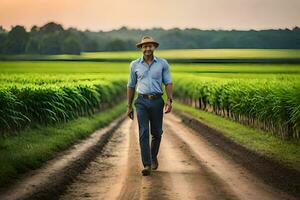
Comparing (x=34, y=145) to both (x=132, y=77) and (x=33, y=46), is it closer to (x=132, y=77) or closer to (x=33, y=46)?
(x=132, y=77)

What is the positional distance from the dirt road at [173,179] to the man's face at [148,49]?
2.59 m

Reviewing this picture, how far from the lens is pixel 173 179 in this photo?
11.9m

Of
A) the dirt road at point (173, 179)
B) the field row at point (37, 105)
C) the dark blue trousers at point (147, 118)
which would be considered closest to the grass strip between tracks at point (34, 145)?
the field row at point (37, 105)

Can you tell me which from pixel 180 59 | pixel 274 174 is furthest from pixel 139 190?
pixel 180 59

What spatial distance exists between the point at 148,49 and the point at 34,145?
187 inches

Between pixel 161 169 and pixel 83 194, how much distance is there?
3.05 m

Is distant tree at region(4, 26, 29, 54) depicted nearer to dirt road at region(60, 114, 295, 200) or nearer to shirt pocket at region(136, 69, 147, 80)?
dirt road at region(60, 114, 295, 200)

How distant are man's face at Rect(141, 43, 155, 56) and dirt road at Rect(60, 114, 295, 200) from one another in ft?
8.49

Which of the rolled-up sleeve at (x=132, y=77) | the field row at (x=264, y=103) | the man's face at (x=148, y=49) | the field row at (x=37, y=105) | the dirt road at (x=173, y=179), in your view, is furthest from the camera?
the field row at (x=264, y=103)

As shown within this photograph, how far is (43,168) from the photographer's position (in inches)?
517

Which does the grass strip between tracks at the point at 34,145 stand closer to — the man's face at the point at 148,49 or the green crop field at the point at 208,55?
the man's face at the point at 148,49

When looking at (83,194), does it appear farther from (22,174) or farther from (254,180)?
(254,180)

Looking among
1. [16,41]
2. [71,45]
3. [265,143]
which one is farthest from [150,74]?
[71,45]

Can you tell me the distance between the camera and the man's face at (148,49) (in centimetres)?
1277
